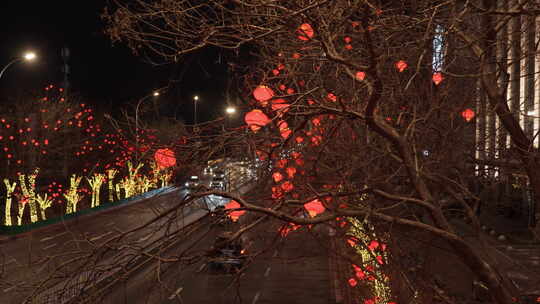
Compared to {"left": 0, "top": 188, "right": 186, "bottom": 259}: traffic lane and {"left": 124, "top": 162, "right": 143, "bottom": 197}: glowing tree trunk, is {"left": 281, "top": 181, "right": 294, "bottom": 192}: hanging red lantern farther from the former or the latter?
{"left": 124, "top": 162, "right": 143, "bottom": 197}: glowing tree trunk

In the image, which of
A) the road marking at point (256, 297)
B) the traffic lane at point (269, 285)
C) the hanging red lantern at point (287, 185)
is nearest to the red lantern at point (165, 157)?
the hanging red lantern at point (287, 185)

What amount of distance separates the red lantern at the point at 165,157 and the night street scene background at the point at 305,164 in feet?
0.14

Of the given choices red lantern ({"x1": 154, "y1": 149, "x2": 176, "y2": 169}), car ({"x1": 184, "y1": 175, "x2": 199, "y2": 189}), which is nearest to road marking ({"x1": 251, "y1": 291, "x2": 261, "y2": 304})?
car ({"x1": 184, "y1": 175, "x2": 199, "y2": 189})

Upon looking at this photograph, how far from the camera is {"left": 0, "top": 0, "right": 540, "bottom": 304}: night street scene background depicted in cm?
438

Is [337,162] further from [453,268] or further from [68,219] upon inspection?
[68,219]

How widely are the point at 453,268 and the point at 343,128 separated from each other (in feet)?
36.2

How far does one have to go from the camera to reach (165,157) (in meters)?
5.05

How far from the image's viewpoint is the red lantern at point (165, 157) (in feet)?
16.4

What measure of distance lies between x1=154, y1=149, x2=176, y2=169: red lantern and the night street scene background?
43 millimetres

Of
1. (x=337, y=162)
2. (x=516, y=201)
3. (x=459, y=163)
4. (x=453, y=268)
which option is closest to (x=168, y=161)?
(x=337, y=162)

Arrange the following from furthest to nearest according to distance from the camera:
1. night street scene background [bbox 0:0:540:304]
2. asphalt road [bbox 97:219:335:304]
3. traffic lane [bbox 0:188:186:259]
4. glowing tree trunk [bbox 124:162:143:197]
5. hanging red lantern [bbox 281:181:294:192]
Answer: glowing tree trunk [bbox 124:162:143:197] → traffic lane [bbox 0:188:186:259] → asphalt road [bbox 97:219:335:304] → hanging red lantern [bbox 281:181:294:192] → night street scene background [bbox 0:0:540:304]

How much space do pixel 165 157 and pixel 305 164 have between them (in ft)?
15.2

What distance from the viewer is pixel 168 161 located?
16.5ft

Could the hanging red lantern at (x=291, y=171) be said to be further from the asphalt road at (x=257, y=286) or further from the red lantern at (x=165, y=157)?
the asphalt road at (x=257, y=286)
